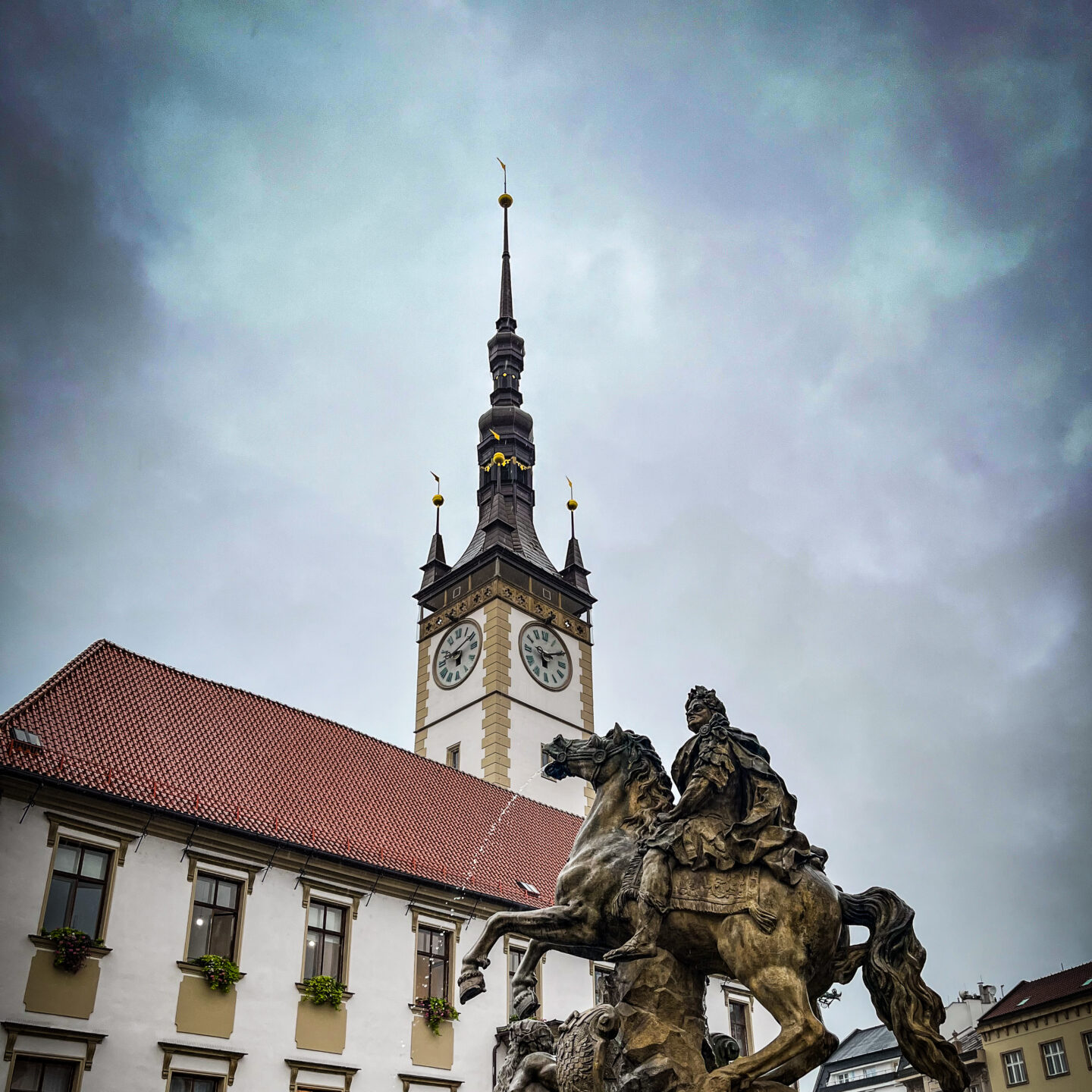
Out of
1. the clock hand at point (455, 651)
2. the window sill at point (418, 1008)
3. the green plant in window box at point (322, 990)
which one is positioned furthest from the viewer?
the clock hand at point (455, 651)

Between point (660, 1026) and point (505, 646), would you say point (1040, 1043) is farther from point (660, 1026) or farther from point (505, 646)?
point (660, 1026)

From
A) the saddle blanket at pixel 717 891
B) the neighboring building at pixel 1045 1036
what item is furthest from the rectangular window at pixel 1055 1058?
the saddle blanket at pixel 717 891

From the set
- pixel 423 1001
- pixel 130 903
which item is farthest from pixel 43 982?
pixel 423 1001

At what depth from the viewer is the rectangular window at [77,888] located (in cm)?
1716

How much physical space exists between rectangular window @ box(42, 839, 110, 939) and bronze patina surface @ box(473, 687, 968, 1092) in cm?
1353

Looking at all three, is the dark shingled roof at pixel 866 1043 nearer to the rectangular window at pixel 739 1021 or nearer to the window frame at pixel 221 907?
the rectangular window at pixel 739 1021

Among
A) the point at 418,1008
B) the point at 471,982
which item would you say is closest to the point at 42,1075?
the point at 418,1008

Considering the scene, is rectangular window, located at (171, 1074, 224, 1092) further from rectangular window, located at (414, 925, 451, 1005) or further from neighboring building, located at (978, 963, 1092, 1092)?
neighboring building, located at (978, 963, 1092, 1092)

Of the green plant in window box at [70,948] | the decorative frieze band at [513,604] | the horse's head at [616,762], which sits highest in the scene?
the decorative frieze band at [513,604]

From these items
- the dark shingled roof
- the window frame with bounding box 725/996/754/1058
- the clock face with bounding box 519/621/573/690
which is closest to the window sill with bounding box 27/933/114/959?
the window frame with bounding box 725/996/754/1058

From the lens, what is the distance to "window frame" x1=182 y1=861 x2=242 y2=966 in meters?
18.5

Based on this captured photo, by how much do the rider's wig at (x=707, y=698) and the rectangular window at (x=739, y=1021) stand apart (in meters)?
22.8

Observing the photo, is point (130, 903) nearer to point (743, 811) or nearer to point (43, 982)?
point (43, 982)

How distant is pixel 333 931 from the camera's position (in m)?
20.6
